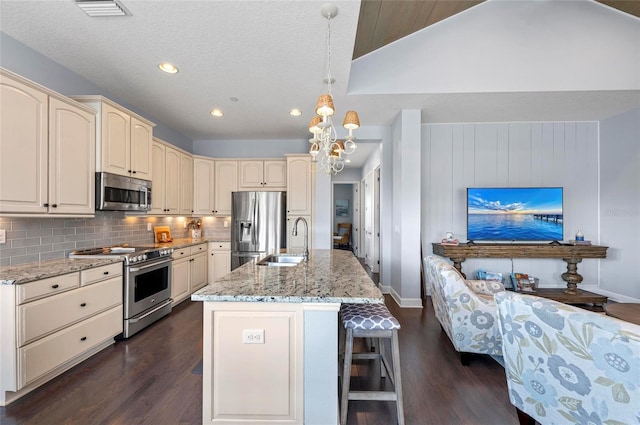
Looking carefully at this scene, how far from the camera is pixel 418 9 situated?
108 inches

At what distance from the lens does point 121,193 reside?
286cm

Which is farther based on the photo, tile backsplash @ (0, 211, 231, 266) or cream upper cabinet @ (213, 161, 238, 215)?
cream upper cabinet @ (213, 161, 238, 215)

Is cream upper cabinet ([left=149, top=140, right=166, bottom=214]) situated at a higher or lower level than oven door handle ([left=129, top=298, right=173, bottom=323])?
higher

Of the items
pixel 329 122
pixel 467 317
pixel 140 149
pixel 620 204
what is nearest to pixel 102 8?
pixel 140 149

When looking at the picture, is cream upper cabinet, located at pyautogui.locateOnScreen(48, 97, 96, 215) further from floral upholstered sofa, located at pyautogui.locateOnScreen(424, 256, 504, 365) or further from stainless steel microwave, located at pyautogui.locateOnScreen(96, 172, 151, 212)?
floral upholstered sofa, located at pyautogui.locateOnScreen(424, 256, 504, 365)

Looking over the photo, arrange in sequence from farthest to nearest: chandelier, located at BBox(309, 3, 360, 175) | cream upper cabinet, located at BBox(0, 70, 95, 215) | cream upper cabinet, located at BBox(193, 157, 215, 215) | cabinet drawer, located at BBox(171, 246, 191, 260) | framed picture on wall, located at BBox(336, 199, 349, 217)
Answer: framed picture on wall, located at BBox(336, 199, 349, 217) → cream upper cabinet, located at BBox(193, 157, 215, 215) → cabinet drawer, located at BBox(171, 246, 191, 260) → cream upper cabinet, located at BBox(0, 70, 95, 215) → chandelier, located at BBox(309, 3, 360, 175)

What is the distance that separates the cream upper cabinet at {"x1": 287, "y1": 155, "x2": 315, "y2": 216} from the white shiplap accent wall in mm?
1850

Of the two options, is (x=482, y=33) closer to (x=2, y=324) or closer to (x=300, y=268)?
(x=300, y=268)

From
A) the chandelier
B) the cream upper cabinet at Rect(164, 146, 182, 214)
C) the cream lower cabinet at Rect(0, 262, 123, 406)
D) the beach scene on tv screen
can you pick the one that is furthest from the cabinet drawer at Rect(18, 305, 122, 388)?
the beach scene on tv screen

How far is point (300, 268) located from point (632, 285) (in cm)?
490

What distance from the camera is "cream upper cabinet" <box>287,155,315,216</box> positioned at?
447 centimetres

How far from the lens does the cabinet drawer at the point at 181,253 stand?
355 cm

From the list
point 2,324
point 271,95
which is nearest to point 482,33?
point 271,95

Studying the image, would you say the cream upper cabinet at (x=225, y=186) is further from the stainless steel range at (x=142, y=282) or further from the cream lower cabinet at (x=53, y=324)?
the cream lower cabinet at (x=53, y=324)
